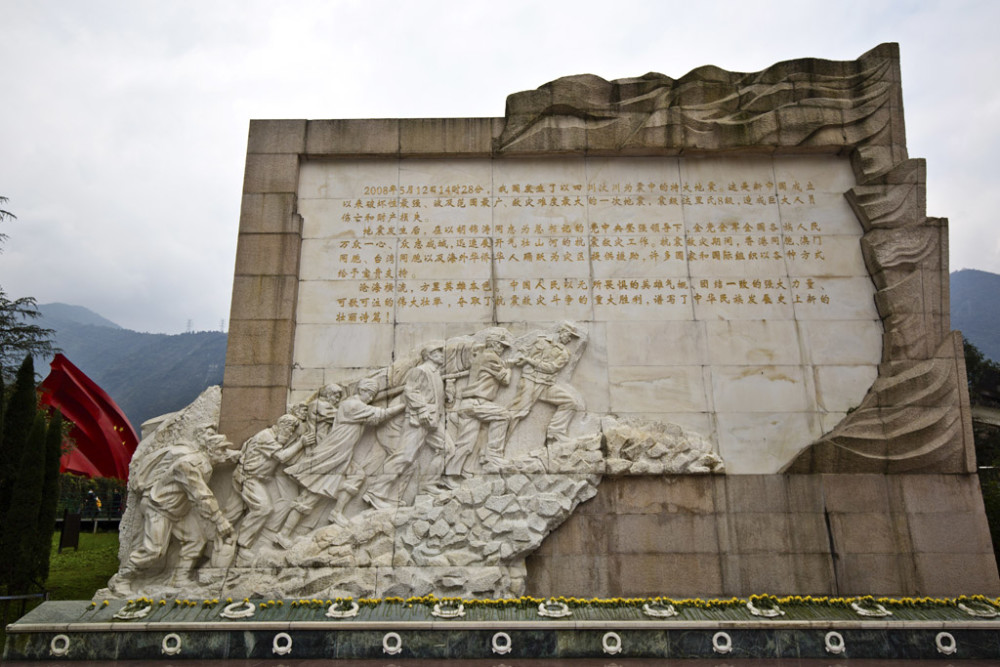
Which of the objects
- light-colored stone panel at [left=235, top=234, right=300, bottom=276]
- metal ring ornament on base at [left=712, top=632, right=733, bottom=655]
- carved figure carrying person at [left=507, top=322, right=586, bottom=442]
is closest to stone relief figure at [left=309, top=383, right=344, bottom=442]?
light-colored stone panel at [left=235, top=234, right=300, bottom=276]

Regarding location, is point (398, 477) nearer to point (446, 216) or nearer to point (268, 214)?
point (446, 216)

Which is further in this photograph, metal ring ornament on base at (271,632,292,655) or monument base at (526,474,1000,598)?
monument base at (526,474,1000,598)

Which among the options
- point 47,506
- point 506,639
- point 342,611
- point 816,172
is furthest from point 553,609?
point 47,506

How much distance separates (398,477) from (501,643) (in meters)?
2.01

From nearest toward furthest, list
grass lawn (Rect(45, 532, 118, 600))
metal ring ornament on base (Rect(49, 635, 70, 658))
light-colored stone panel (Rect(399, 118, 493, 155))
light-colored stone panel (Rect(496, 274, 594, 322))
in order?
metal ring ornament on base (Rect(49, 635, 70, 658)) < light-colored stone panel (Rect(496, 274, 594, 322)) < light-colored stone panel (Rect(399, 118, 493, 155)) < grass lawn (Rect(45, 532, 118, 600))

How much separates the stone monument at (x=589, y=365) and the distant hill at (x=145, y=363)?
57.8 m

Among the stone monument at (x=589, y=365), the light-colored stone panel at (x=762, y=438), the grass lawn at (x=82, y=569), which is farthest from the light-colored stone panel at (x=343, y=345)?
the grass lawn at (x=82, y=569)

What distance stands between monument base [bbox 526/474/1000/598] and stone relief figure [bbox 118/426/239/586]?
3.40m

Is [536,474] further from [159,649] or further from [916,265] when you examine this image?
[916,265]

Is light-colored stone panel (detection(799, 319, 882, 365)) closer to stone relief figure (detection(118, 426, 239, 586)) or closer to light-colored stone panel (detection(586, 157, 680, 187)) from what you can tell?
light-colored stone panel (detection(586, 157, 680, 187))

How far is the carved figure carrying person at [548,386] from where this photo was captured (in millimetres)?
7117

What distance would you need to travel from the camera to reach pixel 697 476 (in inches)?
275

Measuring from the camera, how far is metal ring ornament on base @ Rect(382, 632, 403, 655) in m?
5.81

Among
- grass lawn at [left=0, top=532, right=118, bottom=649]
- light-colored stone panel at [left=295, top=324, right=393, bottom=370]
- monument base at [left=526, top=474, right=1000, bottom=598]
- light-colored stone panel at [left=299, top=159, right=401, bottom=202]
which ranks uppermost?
light-colored stone panel at [left=299, top=159, right=401, bottom=202]
